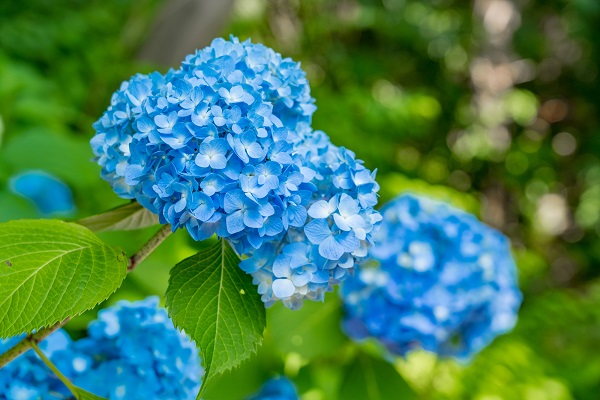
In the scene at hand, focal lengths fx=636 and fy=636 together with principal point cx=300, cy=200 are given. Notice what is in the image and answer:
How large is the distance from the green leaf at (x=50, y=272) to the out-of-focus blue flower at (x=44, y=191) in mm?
884

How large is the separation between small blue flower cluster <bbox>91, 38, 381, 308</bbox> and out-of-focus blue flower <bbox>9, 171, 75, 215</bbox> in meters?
0.90

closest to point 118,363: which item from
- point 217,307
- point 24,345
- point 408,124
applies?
point 24,345

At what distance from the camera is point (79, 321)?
1043 millimetres

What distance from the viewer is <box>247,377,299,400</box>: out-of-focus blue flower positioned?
1.16m

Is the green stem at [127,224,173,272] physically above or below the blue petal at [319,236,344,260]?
below

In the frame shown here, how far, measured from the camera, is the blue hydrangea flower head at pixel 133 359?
0.75 m

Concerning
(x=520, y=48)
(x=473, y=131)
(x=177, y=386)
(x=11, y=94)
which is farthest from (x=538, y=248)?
(x=177, y=386)

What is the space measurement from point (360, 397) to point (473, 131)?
291cm

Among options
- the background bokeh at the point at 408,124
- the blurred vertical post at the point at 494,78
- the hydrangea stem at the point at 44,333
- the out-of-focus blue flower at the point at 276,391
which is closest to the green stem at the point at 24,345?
the hydrangea stem at the point at 44,333

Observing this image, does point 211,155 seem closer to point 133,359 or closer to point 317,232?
point 317,232

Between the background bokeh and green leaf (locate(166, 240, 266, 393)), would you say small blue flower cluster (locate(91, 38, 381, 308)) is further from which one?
the background bokeh

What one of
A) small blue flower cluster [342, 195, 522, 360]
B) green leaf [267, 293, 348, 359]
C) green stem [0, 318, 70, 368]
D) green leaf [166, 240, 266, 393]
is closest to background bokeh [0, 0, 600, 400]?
green leaf [267, 293, 348, 359]

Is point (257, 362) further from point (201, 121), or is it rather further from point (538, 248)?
point (538, 248)

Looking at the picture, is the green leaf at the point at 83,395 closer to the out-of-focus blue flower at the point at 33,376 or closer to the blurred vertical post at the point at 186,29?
the out-of-focus blue flower at the point at 33,376
